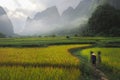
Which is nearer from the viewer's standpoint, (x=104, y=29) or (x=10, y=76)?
(x=10, y=76)

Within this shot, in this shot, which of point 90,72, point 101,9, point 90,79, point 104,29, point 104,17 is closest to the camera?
point 90,79

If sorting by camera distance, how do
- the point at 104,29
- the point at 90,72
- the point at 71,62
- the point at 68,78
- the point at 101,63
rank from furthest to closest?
the point at 104,29
the point at 101,63
the point at 71,62
the point at 90,72
the point at 68,78

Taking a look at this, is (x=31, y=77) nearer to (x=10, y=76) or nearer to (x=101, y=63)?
(x=10, y=76)

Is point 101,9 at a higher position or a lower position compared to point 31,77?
higher

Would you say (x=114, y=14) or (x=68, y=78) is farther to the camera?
(x=114, y=14)

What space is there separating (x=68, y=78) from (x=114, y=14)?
10344cm

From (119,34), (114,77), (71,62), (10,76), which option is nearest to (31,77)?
(10,76)

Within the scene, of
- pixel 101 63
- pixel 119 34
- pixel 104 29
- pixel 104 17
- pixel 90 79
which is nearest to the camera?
pixel 90 79

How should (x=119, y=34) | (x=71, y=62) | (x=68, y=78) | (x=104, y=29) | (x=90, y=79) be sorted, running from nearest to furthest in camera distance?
(x=68, y=78)
(x=90, y=79)
(x=71, y=62)
(x=119, y=34)
(x=104, y=29)

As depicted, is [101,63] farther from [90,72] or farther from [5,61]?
[5,61]

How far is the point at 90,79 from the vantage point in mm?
14156

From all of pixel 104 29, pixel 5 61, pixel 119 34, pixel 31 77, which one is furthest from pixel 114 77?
pixel 104 29

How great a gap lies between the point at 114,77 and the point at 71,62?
390 centimetres

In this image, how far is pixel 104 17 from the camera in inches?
4380
